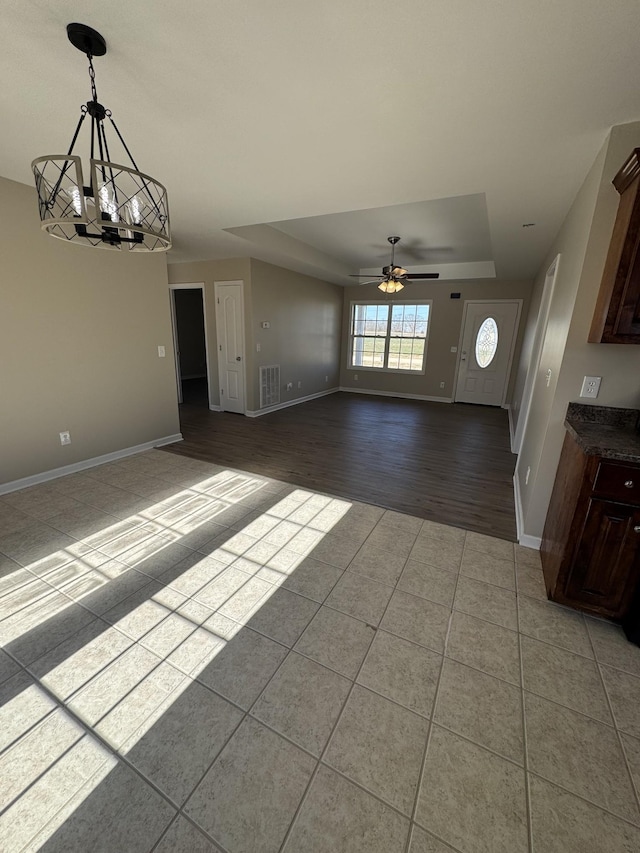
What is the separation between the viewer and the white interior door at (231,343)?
540cm

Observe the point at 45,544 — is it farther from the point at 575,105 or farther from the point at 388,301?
the point at 388,301

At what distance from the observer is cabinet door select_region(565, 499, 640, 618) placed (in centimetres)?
169

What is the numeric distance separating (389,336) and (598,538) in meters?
6.68

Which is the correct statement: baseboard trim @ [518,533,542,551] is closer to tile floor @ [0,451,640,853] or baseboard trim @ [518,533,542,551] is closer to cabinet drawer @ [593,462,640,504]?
tile floor @ [0,451,640,853]

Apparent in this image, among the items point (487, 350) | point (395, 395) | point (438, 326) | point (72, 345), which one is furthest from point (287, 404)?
point (487, 350)

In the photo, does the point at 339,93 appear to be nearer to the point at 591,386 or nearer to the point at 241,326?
the point at 591,386

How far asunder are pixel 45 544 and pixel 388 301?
724 centimetres

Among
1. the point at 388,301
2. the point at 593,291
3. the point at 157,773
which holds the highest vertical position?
the point at 388,301

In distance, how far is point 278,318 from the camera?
595cm

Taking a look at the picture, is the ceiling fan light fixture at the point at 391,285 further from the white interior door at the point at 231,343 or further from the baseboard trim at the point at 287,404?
the baseboard trim at the point at 287,404

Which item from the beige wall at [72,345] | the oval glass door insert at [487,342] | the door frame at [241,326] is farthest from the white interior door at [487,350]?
the beige wall at [72,345]

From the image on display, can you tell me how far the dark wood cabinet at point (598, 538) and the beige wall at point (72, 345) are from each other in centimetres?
405

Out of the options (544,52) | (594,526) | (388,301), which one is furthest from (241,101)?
(388,301)

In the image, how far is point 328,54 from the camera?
56.1 inches
